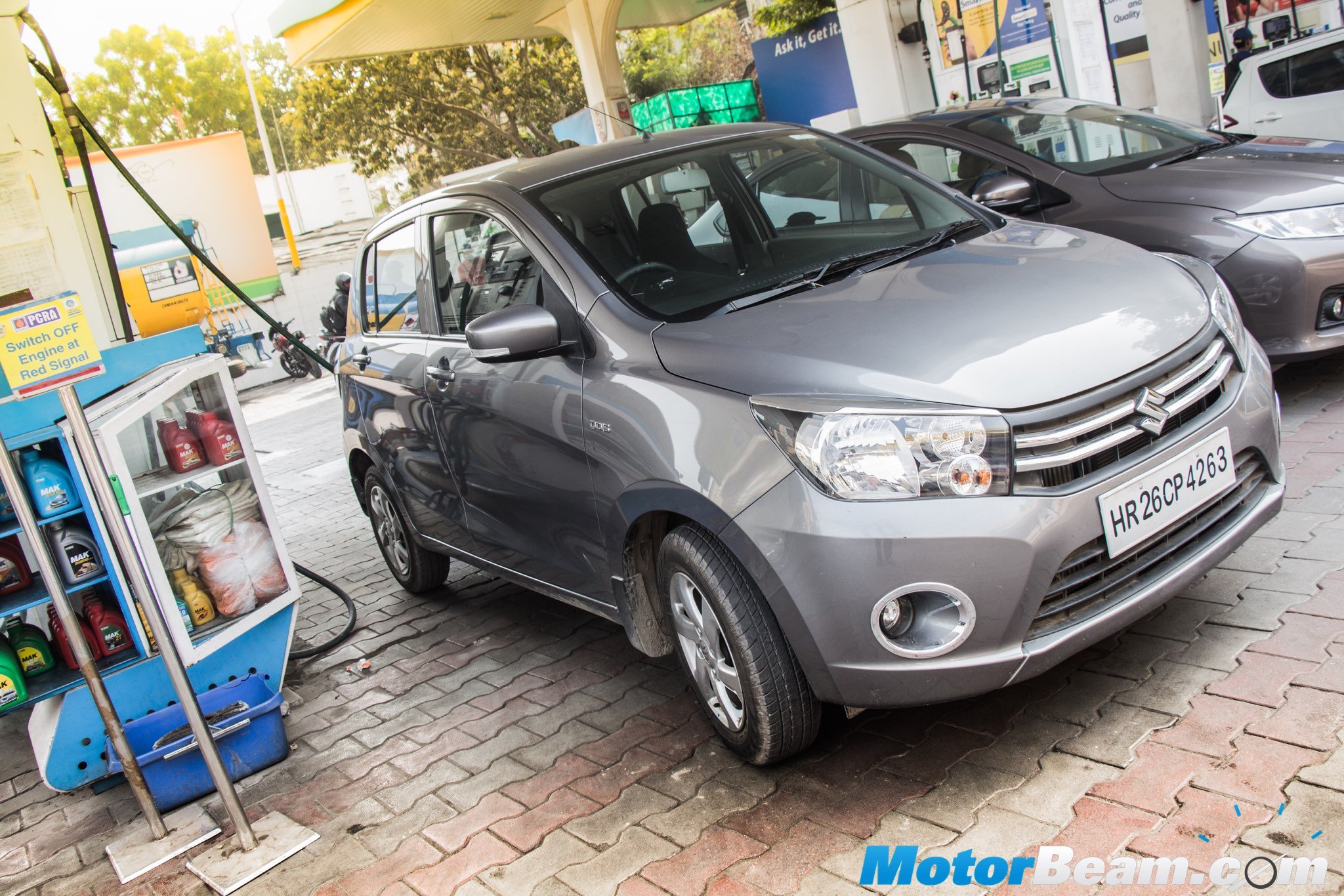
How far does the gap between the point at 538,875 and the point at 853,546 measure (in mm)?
1222

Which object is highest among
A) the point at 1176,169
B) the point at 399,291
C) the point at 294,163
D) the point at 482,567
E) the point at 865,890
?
the point at 294,163

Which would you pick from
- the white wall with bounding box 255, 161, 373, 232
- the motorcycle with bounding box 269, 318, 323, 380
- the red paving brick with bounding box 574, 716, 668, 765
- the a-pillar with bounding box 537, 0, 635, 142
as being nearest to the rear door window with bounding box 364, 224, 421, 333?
the red paving brick with bounding box 574, 716, 668, 765

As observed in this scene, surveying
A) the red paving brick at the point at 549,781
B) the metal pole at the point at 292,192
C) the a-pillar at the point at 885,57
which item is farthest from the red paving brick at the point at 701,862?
the metal pole at the point at 292,192

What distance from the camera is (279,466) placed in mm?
10602

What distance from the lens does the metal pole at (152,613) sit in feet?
11.4

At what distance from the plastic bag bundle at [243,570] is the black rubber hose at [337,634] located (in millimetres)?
450

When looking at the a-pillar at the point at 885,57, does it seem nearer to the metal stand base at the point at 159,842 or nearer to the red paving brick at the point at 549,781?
the red paving brick at the point at 549,781

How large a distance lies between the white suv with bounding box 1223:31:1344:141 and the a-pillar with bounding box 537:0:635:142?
10484mm

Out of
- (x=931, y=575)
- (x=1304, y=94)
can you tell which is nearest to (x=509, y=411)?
(x=931, y=575)

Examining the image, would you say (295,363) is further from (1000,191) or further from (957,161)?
(1000,191)

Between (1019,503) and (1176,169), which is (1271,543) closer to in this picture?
(1019,503)

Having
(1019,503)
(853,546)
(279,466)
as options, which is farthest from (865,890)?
(279,466)

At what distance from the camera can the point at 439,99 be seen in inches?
1283

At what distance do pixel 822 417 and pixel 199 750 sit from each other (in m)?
2.55
